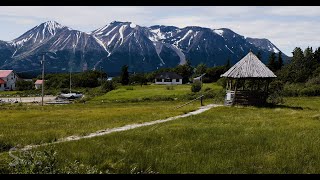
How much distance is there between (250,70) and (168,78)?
108272 mm

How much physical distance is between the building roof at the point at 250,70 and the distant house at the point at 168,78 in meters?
107

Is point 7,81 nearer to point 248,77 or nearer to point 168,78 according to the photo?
point 168,78

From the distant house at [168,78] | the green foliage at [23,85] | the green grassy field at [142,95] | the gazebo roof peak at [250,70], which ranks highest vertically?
the gazebo roof peak at [250,70]

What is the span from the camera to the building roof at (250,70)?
38594 mm

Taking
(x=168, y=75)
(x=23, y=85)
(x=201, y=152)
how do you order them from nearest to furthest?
(x=201, y=152), (x=23, y=85), (x=168, y=75)

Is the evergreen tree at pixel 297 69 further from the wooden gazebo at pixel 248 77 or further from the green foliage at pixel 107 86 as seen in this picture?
the wooden gazebo at pixel 248 77

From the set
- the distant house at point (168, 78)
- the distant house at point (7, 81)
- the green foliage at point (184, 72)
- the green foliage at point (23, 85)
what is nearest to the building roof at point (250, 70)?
the green foliage at point (23, 85)

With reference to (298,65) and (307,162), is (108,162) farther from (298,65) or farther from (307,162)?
(298,65)

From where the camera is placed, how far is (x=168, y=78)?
148 m

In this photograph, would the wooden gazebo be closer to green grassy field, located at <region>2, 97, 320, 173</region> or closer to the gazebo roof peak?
the gazebo roof peak

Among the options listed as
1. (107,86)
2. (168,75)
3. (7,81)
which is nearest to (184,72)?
(168,75)

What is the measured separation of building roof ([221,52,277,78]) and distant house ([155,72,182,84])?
350 ft
